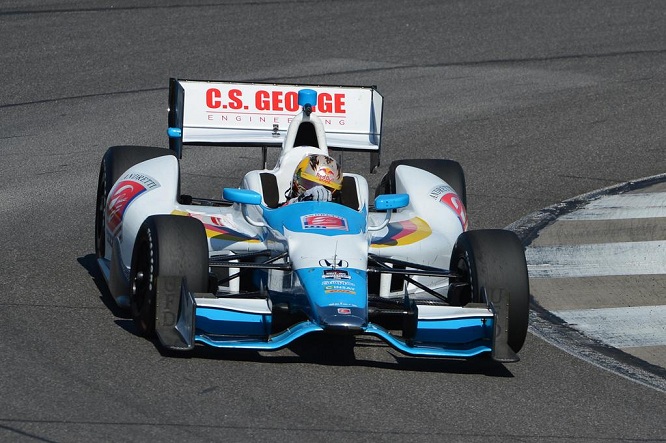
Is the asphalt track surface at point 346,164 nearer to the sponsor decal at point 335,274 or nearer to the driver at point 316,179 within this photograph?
the sponsor decal at point 335,274

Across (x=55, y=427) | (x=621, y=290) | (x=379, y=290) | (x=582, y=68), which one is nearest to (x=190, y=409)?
(x=55, y=427)

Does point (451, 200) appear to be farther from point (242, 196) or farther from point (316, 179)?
point (242, 196)

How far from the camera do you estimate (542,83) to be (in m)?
16.7

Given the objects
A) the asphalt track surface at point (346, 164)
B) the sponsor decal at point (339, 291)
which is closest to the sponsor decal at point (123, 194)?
the asphalt track surface at point (346, 164)

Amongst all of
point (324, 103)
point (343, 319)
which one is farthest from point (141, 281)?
point (324, 103)

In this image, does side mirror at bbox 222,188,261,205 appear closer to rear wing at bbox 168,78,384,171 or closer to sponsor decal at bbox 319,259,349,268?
sponsor decal at bbox 319,259,349,268

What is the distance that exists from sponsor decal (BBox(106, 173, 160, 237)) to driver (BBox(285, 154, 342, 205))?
39.3 inches

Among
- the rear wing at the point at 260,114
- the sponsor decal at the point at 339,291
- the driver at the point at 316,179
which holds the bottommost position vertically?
the sponsor decal at the point at 339,291

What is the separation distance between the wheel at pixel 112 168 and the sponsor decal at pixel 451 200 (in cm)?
196

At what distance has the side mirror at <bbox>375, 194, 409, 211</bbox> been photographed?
346 inches

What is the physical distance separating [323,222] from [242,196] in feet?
1.70

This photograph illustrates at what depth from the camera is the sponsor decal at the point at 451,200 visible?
962 cm

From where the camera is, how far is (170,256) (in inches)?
311

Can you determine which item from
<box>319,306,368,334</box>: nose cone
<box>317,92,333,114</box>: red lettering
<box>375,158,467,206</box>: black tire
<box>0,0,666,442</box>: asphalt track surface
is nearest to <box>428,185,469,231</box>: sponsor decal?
<box>375,158,467,206</box>: black tire
